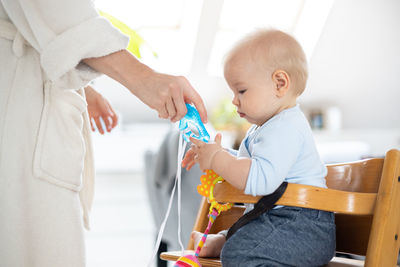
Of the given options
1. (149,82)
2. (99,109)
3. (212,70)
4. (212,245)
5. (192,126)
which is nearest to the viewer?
(149,82)

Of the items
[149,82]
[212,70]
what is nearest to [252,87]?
[149,82]

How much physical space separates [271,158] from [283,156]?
1.2 inches

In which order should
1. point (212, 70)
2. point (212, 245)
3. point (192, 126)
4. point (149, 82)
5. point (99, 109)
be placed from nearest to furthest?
point (149, 82)
point (192, 126)
point (212, 245)
point (99, 109)
point (212, 70)

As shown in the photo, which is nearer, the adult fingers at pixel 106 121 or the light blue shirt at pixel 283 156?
the light blue shirt at pixel 283 156

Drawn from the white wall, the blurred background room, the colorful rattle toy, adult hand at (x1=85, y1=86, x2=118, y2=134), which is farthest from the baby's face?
the white wall

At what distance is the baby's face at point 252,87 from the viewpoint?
1142 millimetres

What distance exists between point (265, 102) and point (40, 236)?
63 cm

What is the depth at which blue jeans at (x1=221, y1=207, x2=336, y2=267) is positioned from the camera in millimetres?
998

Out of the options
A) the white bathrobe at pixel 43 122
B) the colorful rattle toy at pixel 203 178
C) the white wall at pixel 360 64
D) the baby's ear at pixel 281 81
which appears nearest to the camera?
the white bathrobe at pixel 43 122

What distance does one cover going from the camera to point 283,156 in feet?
3.36

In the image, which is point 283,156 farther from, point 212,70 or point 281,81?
point 212,70

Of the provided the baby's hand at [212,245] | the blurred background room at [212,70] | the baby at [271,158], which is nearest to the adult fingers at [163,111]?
the baby at [271,158]

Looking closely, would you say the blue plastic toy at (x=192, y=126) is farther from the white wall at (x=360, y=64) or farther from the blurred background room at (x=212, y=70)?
the white wall at (x=360, y=64)

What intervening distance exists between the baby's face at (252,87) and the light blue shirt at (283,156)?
5cm
